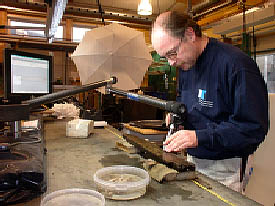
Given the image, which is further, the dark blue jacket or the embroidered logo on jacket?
the embroidered logo on jacket

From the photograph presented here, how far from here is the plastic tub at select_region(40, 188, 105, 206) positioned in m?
0.75

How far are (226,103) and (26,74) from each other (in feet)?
6.32

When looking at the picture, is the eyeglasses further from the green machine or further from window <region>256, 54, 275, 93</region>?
window <region>256, 54, 275, 93</region>

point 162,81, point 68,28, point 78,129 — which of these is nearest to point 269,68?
point 162,81

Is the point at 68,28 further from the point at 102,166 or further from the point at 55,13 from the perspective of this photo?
the point at 102,166

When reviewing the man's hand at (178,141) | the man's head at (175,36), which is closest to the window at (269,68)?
the man's head at (175,36)

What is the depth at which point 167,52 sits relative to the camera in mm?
1491

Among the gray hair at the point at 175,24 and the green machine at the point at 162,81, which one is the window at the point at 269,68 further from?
the gray hair at the point at 175,24

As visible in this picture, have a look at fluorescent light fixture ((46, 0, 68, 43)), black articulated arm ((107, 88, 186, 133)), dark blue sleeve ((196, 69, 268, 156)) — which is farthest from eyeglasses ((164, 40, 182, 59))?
fluorescent light fixture ((46, 0, 68, 43))

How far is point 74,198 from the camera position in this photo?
80cm

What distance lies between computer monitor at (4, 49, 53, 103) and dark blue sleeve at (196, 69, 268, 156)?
146 cm

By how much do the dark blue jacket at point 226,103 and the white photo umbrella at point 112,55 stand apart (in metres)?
0.66

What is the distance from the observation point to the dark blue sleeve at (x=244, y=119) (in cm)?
125

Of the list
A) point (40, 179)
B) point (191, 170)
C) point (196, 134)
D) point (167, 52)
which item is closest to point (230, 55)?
point (167, 52)
